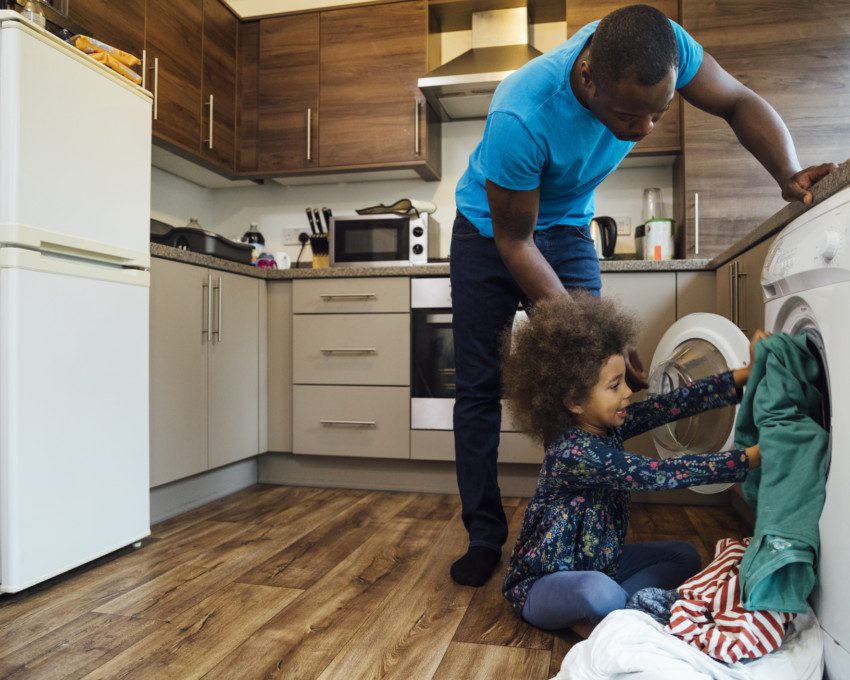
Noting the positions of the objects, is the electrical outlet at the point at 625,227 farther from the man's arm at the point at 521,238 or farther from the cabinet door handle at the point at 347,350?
the man's arm at the point at 521,238

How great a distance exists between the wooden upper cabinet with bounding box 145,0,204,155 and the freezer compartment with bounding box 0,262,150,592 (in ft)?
3.60

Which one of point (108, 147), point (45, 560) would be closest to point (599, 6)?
point (108, 147)

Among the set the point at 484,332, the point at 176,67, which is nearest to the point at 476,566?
the point at 484,332

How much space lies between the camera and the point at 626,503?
1323 mm

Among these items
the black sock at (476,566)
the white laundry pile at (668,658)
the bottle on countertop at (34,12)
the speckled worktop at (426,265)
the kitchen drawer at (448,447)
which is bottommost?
the black sock at (476,566)

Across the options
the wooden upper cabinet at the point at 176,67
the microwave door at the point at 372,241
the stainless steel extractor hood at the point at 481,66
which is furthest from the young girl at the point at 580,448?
the wooden upper cabinet at the point at 176,67

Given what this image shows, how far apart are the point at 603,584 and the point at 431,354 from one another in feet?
4.90

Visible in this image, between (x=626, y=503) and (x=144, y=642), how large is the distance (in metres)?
0.91

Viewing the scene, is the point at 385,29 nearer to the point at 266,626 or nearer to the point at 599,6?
the point at 599,6

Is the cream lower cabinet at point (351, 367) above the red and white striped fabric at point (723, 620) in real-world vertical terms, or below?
above

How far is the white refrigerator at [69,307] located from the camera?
56.7 inches

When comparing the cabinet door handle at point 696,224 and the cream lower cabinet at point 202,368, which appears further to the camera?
the cabinet door handle at point 696,224

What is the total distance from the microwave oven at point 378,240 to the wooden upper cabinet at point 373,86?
10.7 inches

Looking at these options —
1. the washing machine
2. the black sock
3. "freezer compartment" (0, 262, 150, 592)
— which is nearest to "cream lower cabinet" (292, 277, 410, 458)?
"freezer compartment" (0, 262, 150, 592)
